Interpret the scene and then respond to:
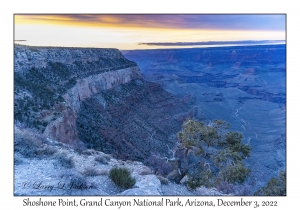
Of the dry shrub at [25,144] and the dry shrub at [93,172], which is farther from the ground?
the dry shrub at [25,144]

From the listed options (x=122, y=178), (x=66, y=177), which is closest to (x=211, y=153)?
(x=122, y=178)

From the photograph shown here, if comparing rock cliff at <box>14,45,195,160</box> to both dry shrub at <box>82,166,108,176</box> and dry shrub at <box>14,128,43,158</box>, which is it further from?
dry shrub at <box>82,166,108,176</box>

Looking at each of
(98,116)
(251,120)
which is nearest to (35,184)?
(98,116)

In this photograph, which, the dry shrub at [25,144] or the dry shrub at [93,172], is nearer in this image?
the dry shrub at [93,172]

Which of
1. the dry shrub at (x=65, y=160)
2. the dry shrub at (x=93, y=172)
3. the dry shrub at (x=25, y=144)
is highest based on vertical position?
the dry shrub at (x=25, y=144)

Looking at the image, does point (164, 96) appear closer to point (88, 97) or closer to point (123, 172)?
point (88, 97)

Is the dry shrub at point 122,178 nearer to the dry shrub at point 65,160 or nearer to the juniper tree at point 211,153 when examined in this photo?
the dry shrub at point 65,160

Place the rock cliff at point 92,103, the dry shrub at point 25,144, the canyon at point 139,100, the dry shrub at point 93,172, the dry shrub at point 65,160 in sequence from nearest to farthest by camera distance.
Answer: the dry shrub at point 93,172 < the dry shrub at point 65,160 < the dry shrub at point 25,144 < the rock cliff at point 92,103 < the canyon at point 139,100

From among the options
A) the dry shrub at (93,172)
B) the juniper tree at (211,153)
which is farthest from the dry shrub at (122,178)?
the juniper tree at (211,153)
